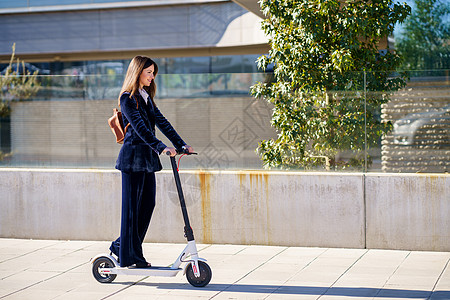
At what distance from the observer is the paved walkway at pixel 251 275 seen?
6082 mm

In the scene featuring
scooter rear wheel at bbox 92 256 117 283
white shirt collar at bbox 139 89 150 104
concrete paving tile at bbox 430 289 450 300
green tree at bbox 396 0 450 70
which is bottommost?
concrete paving tile at bbox 430 289 450 300

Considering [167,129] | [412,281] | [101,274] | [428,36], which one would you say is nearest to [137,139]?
[167,129]

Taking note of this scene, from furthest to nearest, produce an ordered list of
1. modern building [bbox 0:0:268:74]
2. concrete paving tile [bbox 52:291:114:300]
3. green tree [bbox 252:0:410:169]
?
1. modern building [bbox 0:0:268:74]
2. green tree [bbox 252:0:410:169]
3. concrete paving tile [bbox 52:291:114:300]

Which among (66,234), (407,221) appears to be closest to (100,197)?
(66,234)

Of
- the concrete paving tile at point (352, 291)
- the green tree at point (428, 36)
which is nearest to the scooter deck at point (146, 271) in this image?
the concrete paving tile at point (352, 291)

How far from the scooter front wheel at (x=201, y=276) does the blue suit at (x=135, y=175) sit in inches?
17.4

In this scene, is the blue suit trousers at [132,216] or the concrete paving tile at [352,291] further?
the blue suit trousers at [132,216]

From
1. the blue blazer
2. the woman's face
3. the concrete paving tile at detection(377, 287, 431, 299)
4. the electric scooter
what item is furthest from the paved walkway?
the woman's face

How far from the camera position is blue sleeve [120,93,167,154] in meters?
6.06

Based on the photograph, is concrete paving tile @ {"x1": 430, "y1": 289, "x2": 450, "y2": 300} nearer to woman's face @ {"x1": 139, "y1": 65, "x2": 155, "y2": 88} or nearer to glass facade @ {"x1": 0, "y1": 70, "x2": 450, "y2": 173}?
glass facade @ {"x1": 0, "y1": 70, "x2": 450, "y2": 173}

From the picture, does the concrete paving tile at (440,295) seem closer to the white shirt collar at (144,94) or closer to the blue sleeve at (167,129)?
the blue sleeve at (167,129)

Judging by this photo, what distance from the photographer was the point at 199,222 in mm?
8492

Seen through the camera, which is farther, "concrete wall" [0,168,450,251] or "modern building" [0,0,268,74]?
"modern building" [0,0,268,74]

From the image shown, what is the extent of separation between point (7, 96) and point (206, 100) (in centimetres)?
273
